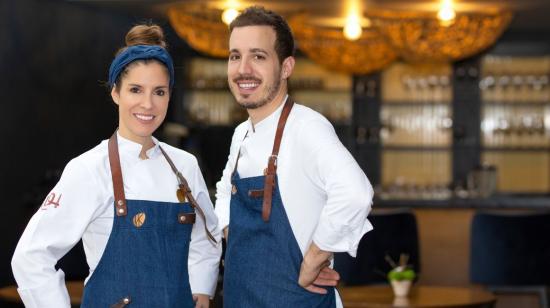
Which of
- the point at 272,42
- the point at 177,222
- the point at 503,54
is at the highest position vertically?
the point at 503,54

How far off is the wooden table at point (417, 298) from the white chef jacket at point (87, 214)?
5.20 ft

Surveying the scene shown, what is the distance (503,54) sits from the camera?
10656 millimetres

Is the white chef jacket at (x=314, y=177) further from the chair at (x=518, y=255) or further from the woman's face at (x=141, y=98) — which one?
the chair at (x=518, y=255)

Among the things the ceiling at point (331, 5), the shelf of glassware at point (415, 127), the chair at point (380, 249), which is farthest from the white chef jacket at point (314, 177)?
the shelf of glassware at point (415, 127)

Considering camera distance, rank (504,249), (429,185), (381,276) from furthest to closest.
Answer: (429,185), (504,249), (381,276)

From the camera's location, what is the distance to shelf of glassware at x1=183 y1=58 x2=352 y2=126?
11016 mm

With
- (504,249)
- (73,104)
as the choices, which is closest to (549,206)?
(504,249)

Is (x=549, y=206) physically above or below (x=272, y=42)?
below

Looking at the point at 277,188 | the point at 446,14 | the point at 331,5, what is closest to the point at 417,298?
the point at 277,188

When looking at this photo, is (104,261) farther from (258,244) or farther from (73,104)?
(73,104)

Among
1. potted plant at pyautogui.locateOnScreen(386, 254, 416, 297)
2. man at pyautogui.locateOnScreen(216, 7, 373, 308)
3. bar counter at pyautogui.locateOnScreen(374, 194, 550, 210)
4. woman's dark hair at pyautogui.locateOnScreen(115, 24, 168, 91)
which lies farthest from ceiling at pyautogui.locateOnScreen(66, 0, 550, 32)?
man at pyautogui.locateOnScreen(216, 7, 373, 308)

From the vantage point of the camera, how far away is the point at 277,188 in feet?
8.05

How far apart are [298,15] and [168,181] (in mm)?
6674

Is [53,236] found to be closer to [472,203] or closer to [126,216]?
[126,216]
